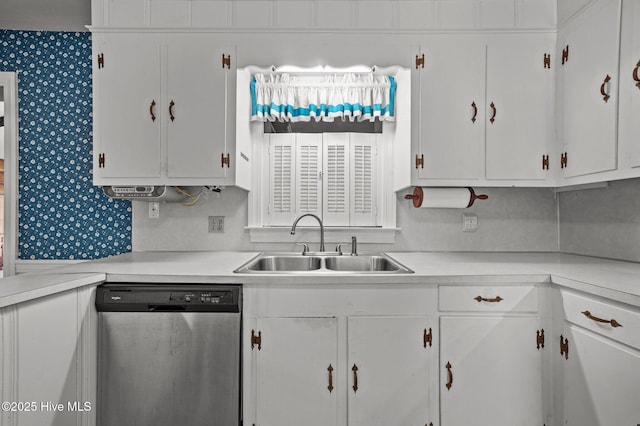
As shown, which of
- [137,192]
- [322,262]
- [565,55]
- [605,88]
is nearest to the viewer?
[605,88]

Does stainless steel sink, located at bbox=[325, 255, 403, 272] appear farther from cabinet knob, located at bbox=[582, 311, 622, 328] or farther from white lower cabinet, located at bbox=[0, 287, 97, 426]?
white lower cabinet, located at bbox=[0, 287, 97, 426]

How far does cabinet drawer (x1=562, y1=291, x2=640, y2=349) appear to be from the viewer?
51.0 inches

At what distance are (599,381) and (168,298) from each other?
5.97ft

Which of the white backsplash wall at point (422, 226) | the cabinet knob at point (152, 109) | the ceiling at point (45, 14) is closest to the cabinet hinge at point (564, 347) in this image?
the white backsplash wall at point (422, 226)

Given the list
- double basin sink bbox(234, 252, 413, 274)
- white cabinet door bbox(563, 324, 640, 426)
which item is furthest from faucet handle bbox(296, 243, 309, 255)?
white cabinet door bbox(563, 324, 640, 426)

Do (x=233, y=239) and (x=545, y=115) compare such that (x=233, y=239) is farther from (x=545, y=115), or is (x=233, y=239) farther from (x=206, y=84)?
(x=545, y=115)

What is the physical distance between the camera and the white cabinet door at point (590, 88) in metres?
1.77

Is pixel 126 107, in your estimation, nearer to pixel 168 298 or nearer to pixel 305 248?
pixel 168 298

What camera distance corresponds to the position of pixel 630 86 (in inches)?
65.7

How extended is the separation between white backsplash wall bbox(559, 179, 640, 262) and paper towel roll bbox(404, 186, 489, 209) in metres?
0.59

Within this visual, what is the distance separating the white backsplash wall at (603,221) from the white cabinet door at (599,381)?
0.78 metres

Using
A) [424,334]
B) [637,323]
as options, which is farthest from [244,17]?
[637,323]

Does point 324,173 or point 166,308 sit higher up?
point 324,173

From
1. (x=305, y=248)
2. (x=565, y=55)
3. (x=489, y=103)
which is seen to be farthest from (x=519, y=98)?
(x=305, y=248)
